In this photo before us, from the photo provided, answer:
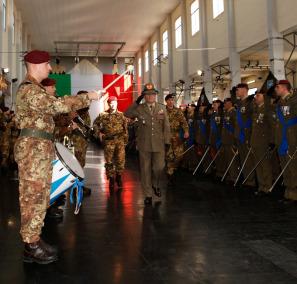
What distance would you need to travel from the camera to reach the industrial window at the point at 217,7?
596 inches

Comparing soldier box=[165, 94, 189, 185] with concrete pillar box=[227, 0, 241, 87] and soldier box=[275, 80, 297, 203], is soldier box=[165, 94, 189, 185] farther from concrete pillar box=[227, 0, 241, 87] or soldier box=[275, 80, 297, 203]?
concrete pillar box=[227, 0, 241, 87]

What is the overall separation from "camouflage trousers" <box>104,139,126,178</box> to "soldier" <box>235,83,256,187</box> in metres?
2.08

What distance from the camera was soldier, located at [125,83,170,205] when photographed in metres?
5.80

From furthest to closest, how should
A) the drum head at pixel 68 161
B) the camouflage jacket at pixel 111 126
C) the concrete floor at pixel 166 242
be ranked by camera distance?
the camouflage jacket at pixel 111 126 < the drum head at pixel 68 161 < the concrete floor at pixel 166 242

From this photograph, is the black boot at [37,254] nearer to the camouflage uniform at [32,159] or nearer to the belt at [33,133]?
the camouflage uniform at [32,159]

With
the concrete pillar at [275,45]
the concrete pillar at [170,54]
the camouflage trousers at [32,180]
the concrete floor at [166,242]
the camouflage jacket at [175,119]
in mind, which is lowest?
the concrete floor at [166,242]

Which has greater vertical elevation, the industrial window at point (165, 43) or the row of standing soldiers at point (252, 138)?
the industrial window at point (165, 43)

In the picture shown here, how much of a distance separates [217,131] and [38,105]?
5.89 m

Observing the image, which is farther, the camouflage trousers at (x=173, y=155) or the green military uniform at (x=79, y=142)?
the camouflage trousers at (x=173, y=155)

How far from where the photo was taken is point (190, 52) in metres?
18.5

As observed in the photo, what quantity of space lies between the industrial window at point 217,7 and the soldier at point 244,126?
8938mm

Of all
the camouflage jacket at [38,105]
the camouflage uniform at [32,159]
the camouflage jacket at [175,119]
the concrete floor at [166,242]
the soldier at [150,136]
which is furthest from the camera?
the camouflage jacket at [175,119]

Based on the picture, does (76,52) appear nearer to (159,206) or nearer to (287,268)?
(159,206)

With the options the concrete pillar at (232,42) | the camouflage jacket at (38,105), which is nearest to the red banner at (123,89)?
the concrete pillar at (232,42)
